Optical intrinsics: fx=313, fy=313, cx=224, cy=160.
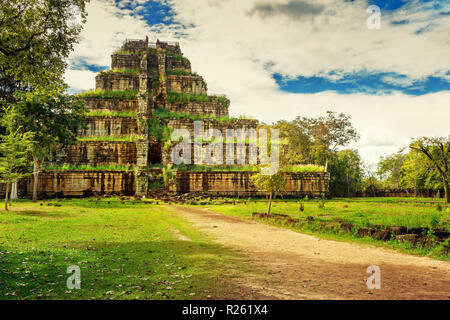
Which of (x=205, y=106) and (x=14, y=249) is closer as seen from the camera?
(x=14, y=249)

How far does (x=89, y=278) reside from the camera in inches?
251

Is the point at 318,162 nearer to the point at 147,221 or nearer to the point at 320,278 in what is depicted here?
the point at 147,221

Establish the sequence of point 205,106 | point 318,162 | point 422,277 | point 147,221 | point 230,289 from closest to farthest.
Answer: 1. point 230,289
2. point 422,277
3. point 147,221
4. point 205,106
5. point 318,162

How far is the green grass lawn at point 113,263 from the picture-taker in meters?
5.69

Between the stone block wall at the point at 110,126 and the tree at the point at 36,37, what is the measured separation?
25136mm

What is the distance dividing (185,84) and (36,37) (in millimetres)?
32087

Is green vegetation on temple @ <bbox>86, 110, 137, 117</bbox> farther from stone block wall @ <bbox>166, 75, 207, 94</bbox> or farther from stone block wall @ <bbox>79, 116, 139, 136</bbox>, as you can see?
stone block wall @ <bbox>166, 75, 207, 94</bbox>

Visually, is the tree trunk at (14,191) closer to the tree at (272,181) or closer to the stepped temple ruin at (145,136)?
the stepped temple ruin at (145,136)

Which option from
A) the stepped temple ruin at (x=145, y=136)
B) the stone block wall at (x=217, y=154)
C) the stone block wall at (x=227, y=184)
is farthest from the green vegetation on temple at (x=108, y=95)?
the stone block wall at (x=227, y=184)

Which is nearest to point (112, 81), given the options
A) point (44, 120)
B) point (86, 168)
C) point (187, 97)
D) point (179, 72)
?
point (179, 72)

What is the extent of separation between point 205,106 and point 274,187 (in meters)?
25.3

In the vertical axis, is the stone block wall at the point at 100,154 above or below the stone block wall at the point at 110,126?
below

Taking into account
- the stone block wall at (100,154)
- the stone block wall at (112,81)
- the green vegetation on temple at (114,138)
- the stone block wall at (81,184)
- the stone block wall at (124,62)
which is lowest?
the stone block wall at (81,184)

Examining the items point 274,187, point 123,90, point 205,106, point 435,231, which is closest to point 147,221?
point 274,187
